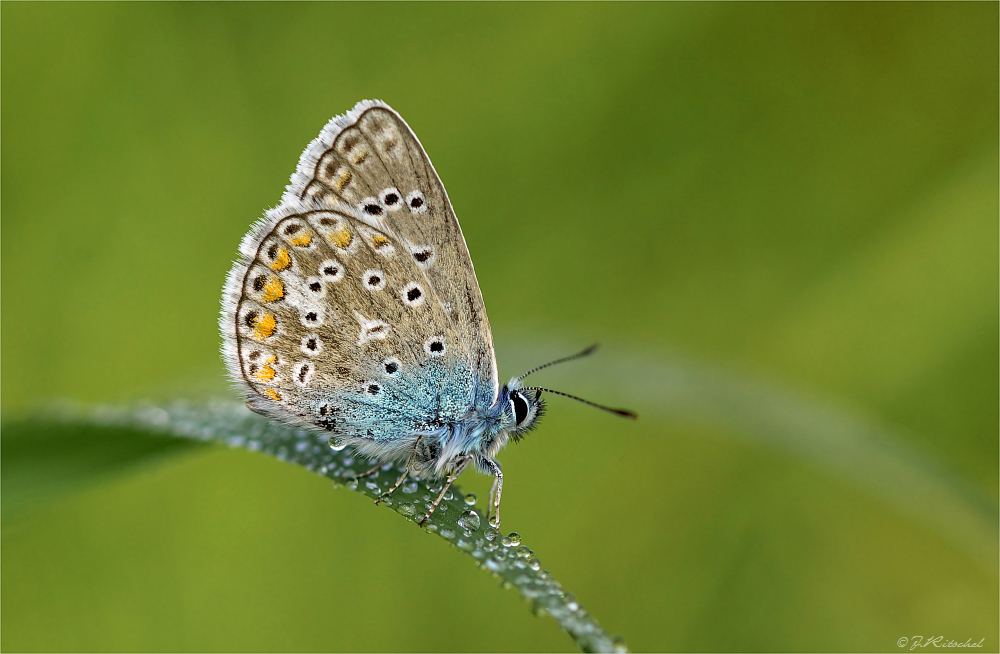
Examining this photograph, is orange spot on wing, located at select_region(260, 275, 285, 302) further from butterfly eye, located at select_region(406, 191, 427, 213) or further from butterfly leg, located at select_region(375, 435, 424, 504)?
butterfly leg, located at select_region(375, 435, 424, 504)

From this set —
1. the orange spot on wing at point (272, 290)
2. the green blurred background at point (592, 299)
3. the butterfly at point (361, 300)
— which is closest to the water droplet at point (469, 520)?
the butterfly at point (361, 300)

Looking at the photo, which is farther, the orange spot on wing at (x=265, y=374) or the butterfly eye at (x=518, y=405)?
the butterfly eye at (x=518, y=405)

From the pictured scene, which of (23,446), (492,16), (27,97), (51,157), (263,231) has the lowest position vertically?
(23,446)

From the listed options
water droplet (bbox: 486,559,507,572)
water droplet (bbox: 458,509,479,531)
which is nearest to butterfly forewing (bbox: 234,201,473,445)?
water droplet (bbox: 458,509,479,531)

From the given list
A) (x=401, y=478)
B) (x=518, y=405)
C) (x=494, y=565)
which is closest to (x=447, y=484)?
(x=401, y=478)

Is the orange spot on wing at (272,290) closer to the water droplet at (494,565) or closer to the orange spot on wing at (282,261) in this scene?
the orange spot on wing at (282,261)

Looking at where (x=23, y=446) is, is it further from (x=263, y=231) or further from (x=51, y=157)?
(x=51, y=157)

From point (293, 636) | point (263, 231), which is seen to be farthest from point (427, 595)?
point (263, 231)
